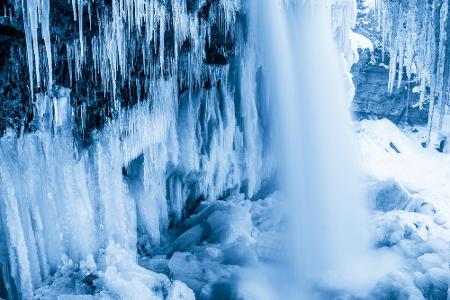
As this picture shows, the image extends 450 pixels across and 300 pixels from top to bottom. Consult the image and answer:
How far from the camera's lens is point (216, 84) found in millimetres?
9453

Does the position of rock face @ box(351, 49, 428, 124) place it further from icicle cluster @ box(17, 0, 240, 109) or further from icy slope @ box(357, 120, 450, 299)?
icicle cluster @ box(17, 0, 240, 109)

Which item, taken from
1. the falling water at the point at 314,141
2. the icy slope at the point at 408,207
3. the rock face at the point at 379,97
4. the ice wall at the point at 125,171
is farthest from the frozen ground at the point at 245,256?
the rock face at the point at 379,97

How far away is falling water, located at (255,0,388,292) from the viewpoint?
29.4ft

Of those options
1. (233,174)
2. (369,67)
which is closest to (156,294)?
(233,174)

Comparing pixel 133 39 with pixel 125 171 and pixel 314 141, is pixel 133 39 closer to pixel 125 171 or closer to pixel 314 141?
pixel 125 171

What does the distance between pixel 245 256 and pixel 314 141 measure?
205 inches

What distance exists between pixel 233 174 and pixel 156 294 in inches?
206

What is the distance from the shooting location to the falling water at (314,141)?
8.96m

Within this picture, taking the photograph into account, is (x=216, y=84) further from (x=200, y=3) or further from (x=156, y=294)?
(x=156, y=294)

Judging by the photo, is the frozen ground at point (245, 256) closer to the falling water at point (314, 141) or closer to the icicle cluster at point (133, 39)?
the falling water at point (314, 141)

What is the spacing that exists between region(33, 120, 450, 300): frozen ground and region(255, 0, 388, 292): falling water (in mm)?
559

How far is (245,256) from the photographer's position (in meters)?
7.60

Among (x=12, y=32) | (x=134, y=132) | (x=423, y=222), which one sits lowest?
(x=423, y=222)

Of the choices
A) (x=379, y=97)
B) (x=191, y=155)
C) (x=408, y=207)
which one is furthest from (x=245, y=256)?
(x=379, y=97)
